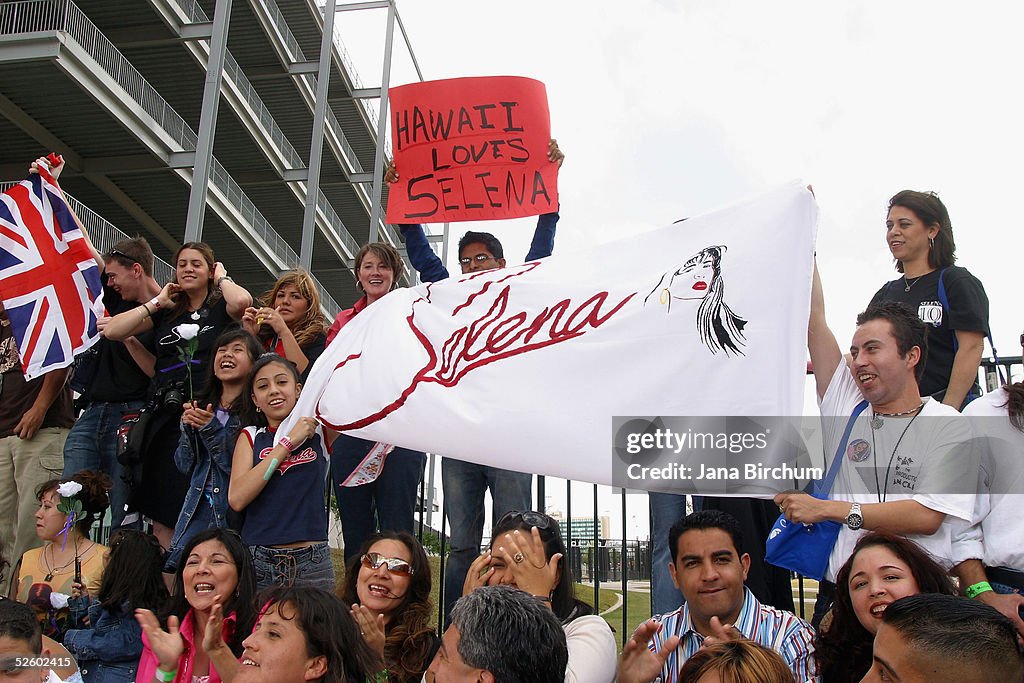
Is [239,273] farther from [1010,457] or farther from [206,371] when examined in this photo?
[1010,457]

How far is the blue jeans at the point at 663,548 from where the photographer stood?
→ 4.30 metres

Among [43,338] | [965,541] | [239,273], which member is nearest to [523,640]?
[965,541]

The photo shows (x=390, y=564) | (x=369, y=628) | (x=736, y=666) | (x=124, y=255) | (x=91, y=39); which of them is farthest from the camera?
(x=91, y=39)

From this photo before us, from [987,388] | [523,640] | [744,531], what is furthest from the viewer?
[987,388]

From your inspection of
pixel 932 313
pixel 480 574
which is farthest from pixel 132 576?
pixel 932 313

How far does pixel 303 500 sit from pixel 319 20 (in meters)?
25.7

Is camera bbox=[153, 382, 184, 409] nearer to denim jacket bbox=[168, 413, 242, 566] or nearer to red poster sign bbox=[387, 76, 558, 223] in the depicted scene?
denim jacket bbox=[168, 413, 242, 566]

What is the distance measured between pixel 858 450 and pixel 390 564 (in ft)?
6.45

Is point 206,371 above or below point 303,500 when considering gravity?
above

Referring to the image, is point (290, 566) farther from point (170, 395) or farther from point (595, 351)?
point (595, 351)

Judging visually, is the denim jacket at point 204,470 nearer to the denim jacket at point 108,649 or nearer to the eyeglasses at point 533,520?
the denim jacket at point 108,649

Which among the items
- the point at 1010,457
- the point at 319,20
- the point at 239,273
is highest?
the point at 319,20

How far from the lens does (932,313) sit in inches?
164

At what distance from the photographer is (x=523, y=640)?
9.12 ft
